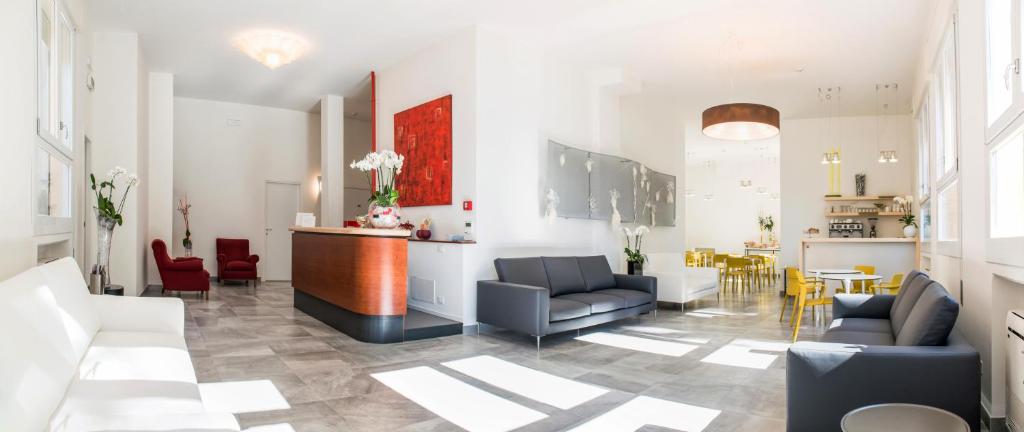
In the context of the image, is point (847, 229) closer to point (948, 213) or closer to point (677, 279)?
point (677, 279)

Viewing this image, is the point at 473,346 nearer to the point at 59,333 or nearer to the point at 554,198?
the point at 554,198

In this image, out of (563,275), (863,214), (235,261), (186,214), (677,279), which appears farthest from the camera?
(863,214)

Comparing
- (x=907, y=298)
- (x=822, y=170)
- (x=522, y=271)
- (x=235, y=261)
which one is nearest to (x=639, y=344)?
(x=522, y=271)

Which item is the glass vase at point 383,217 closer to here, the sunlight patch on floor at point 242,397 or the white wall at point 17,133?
the sunlight patch on floor at point 242,397

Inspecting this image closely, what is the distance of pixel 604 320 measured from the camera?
601cm

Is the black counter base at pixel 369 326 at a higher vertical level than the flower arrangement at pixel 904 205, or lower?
lower

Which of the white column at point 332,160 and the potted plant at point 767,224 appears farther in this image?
the potted plant at point 767,224

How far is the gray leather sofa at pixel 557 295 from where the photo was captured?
527cm

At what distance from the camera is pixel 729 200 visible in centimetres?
1762

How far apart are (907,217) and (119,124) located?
12520mm

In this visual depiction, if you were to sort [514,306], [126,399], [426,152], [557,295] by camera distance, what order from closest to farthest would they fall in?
[126,399], [514,306], [557,295], [426,152]

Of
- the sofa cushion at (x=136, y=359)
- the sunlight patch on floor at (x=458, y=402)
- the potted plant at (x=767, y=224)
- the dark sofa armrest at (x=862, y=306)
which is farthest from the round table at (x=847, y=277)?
the potted plant at (x=767, y=224)

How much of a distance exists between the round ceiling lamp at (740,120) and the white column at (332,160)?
6.51m

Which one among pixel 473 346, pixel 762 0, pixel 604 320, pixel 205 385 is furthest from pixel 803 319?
pixel 205 385
